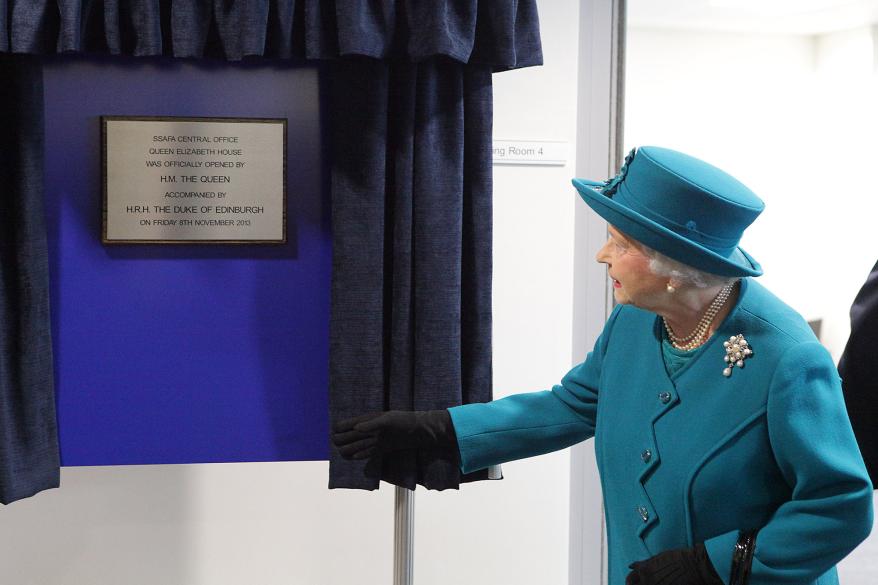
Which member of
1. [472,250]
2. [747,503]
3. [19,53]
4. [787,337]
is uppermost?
[19,53]

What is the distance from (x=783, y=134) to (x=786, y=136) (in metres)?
0.01

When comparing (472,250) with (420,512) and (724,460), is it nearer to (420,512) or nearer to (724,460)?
(724,460)

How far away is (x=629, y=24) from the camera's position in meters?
2.75

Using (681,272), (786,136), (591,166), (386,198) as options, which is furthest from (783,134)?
(681,272)

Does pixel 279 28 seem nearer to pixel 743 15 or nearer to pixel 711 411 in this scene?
pixel 711 411

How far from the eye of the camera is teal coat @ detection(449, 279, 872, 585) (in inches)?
50.9

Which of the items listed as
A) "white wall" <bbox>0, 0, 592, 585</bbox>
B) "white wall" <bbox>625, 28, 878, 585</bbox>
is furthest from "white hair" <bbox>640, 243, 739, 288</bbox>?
"white wall" <bbox>625, 28, 878, 585</bbox>

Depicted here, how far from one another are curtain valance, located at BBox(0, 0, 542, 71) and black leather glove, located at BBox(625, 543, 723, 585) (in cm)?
104

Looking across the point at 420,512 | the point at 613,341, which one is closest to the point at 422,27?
the point at 613,341

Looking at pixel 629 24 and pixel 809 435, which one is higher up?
pixel 629 24

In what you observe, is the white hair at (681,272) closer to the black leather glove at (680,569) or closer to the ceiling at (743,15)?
the black leather glove at (680,569)

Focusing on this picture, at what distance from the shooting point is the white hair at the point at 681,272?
1392 millimetres

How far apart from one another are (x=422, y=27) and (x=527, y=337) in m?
1.19

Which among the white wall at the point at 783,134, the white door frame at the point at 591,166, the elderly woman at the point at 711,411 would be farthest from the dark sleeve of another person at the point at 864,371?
the elderly woman at the point at 711,411
